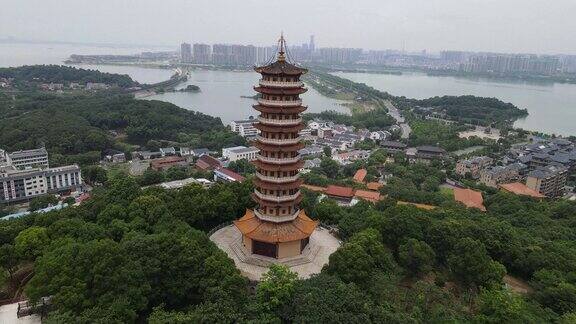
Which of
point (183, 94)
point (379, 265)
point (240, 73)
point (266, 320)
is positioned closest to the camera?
point (266, 320)

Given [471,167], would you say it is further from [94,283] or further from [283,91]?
[94,283]

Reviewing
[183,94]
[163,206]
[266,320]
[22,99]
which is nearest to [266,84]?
[163,206]

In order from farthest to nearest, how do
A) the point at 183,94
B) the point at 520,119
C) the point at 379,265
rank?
the point at 183,94
the point at 520,119
the point at 379,265

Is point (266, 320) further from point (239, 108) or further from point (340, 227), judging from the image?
point (239, 108)

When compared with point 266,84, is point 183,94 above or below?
below

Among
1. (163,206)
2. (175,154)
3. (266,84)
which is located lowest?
(175,154)

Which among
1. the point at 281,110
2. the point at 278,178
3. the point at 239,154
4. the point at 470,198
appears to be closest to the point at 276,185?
the point at 278,178

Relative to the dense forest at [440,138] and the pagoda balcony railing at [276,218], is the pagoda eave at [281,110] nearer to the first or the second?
the pagoda balcony railing at [276,218]

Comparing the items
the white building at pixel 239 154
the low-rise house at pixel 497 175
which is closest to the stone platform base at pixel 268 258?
the white building at pixel 239 154
